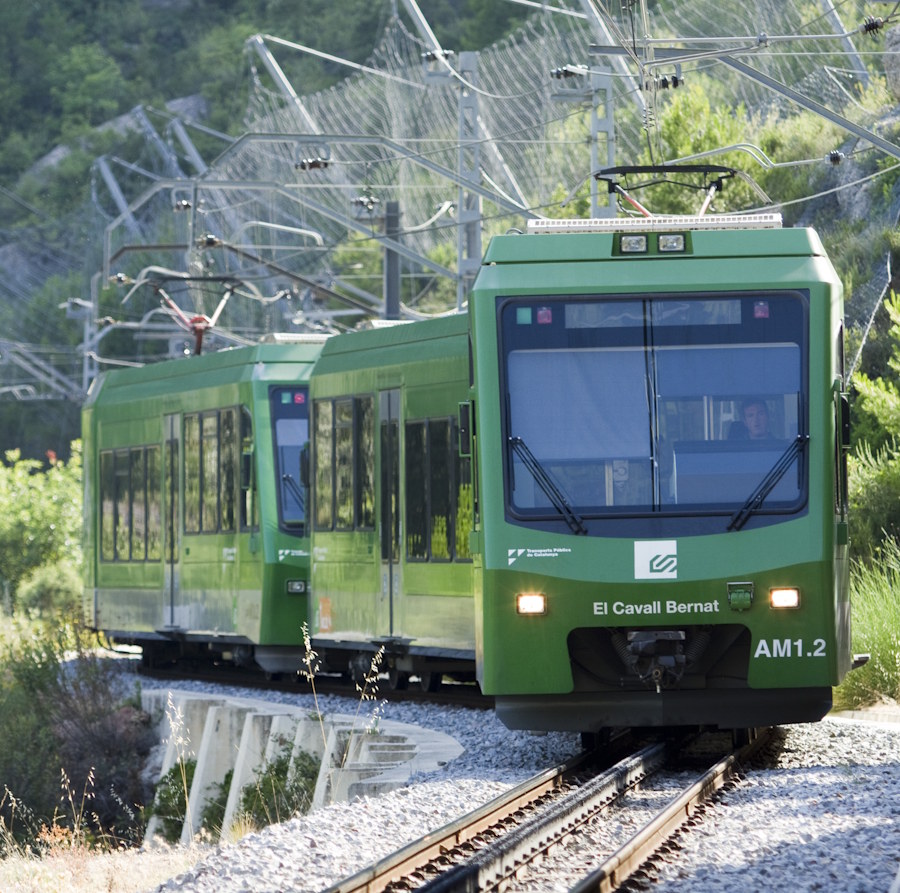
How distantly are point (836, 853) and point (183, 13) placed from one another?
400 feet

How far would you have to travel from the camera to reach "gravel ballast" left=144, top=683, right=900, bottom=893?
8.77 metres

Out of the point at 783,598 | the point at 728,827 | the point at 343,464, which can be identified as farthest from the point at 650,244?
the point at 343,464

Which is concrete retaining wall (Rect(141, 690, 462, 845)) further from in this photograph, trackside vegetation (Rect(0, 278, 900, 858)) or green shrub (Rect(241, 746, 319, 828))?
trackside vegetation (Rect(0, 278, 900, 858))

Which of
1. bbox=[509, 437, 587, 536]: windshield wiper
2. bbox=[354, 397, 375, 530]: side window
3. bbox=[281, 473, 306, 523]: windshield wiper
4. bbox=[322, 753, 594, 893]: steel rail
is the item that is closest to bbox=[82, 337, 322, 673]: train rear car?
bbox=[281, 473, 306, 523]: windshield wiper

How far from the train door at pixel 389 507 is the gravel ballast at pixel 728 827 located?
358cm

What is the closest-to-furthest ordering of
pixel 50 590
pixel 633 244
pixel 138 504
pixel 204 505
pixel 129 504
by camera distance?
pixel 633 244 → pixel 204 505 → pixel 138 504 → pixel 129 504 → pixel 50 590

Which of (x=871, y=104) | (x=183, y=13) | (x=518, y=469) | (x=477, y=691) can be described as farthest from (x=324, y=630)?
(x=183, y=13)

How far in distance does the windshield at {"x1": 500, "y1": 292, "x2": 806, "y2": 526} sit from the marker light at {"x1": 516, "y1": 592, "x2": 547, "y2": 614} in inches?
19.3

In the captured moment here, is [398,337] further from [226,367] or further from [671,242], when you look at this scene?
[671,242]

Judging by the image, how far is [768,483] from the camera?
1239cm

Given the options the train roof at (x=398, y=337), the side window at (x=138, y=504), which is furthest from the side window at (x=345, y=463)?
the side window at (x=138, y=504)

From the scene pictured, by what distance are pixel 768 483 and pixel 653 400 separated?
0.86 meters

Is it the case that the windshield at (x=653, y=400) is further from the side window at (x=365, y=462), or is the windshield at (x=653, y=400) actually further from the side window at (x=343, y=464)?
the side window at (x=343, y=464)

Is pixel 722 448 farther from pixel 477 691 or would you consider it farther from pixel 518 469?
pixel 477 691
